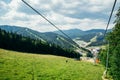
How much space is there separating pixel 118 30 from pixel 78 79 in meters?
20.0

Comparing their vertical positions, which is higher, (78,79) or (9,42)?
(9,42)

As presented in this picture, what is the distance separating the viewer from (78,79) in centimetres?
4716

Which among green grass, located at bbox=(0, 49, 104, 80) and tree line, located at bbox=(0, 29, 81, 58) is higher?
tree line, located at bbox=(0, 29, 81, 58)

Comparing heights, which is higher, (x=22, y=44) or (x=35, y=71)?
(x=22, y=44)

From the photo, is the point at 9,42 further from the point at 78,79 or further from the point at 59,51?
the point at 78,79

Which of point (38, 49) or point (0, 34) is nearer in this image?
point (0, 34)

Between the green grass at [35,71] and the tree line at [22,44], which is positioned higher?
the tree line at [22,44]

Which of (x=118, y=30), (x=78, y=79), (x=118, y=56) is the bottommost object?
(x=78, y=79)

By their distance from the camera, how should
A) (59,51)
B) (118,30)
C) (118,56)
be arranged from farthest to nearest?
(59,51) → (118,30) → (118,56)

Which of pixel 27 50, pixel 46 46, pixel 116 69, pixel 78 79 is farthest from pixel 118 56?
pixel 46 46

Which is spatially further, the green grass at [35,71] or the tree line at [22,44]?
the tree line at [22,44]

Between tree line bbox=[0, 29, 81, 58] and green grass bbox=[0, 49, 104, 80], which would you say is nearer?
green grass bbox=[0, 49, 104, 80]

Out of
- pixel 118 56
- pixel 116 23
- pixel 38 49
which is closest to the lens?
pixel 118 56

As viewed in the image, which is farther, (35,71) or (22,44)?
(22,44)
